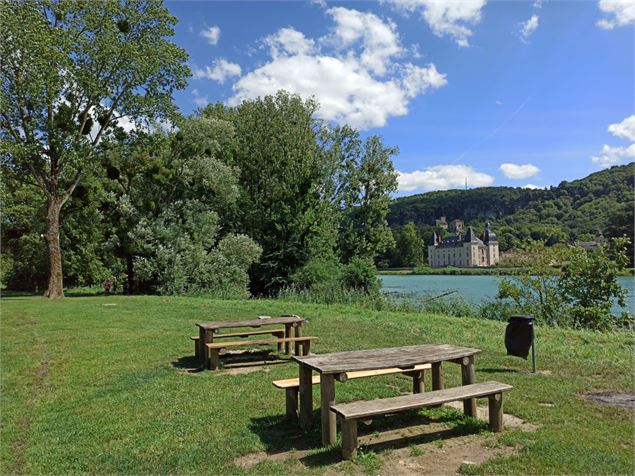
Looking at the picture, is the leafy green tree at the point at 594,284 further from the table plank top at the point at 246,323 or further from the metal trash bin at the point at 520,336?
the table plank top at the point at 246,323

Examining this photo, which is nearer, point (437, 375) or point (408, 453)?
point (408, 453)

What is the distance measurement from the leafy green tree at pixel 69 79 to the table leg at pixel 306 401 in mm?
16351

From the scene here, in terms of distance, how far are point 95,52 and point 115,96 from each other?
200cm

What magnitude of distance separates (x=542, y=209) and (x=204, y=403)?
51.0 metres

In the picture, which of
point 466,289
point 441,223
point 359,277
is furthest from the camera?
point 441,223

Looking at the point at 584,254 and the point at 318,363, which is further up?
the point at 584,254

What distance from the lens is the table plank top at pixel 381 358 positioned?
4084 mm

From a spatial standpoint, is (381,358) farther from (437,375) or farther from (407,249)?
(407,249)

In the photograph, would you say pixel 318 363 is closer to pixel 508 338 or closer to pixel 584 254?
pixel 508 338

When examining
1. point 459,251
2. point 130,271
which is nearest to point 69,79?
point 130,271

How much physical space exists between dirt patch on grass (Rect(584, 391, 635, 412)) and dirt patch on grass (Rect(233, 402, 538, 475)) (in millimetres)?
1385

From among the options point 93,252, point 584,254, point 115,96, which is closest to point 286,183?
point 115,96

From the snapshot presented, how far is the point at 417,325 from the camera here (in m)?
11.1

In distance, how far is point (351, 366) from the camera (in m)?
4.10
